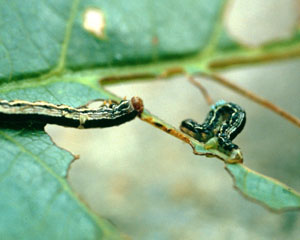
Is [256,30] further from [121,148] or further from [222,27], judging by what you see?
[121,148]

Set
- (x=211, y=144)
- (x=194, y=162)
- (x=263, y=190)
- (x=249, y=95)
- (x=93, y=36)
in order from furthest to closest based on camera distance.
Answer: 1. (x=194, y=162)
2. (x=249, y=95)
3. (x=93, y=36)
4. (x=211, y=144)
5. (x=263, y=190)

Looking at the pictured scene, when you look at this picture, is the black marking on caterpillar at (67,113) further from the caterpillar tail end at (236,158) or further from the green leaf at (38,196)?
the caterpillar tail end at (236,158)

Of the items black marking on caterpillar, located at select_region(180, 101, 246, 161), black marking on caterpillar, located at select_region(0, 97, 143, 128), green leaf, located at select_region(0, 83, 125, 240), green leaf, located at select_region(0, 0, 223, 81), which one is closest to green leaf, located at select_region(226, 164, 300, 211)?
black marking on caterpillar, located at select_region(180, 101, 246, 161)

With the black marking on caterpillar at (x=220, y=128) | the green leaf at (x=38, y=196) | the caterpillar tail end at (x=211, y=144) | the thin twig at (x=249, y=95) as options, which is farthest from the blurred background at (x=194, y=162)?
the green leaf at (x=38, y=196)

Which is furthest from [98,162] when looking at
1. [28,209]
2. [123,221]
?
[28,209]

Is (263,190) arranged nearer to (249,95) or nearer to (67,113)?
(249,95)

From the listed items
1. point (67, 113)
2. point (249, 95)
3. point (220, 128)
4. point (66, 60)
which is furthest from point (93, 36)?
point (249, 95)

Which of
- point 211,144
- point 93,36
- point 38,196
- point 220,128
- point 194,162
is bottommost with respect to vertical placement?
point 38,196
